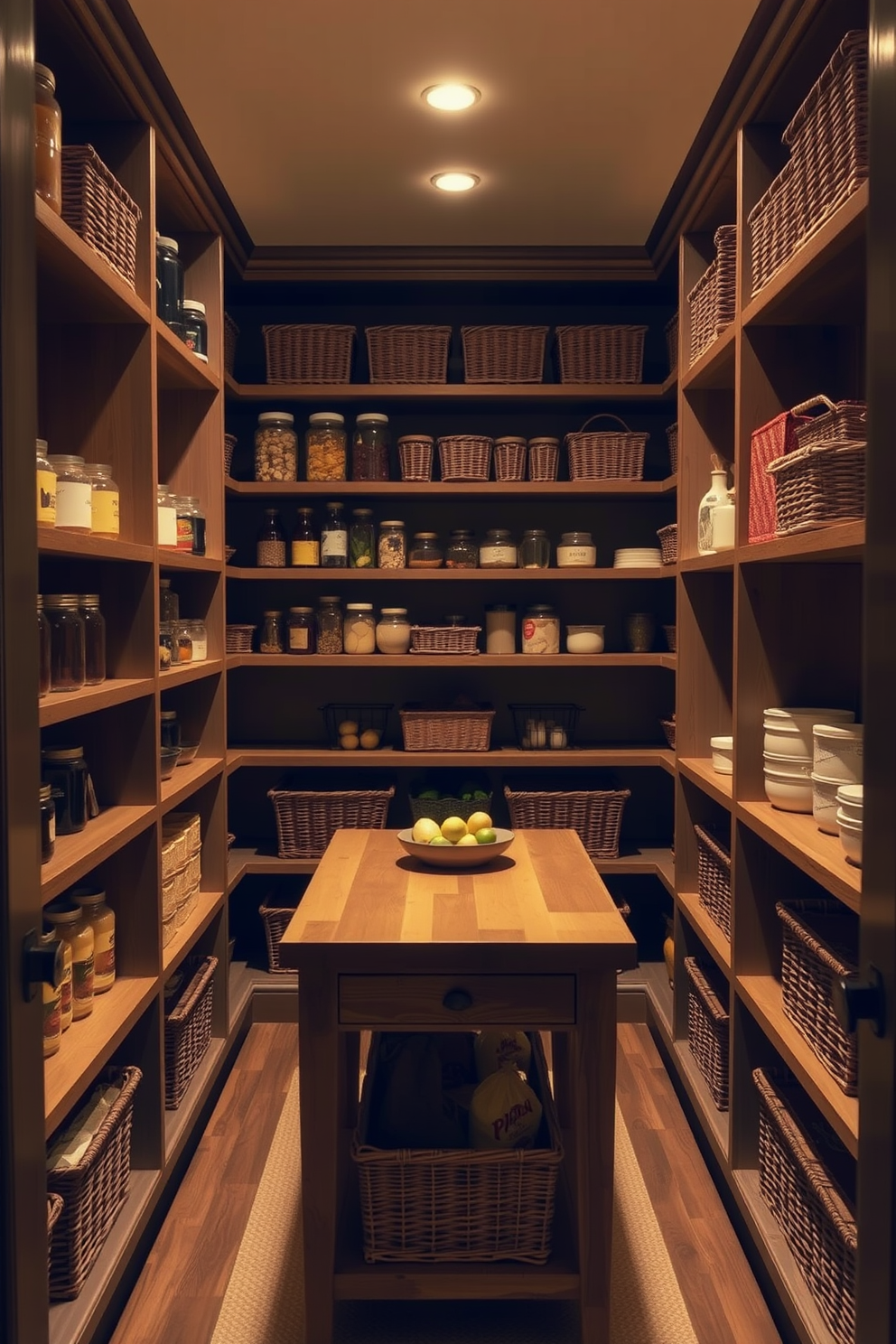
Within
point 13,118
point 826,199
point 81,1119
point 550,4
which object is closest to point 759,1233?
point 81,1119

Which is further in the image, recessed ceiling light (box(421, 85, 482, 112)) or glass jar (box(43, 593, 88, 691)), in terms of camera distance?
recessed ceiling light (box(421, 85, 482, 112))

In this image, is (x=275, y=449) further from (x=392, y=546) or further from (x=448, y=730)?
(x=448, y=730)

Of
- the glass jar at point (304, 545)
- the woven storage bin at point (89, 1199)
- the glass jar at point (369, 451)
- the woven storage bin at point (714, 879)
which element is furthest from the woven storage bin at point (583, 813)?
the woven storage bin at point (89, 1199)

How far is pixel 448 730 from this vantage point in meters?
3.65

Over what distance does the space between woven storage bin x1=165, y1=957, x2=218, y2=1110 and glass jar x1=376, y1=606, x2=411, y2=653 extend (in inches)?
47.2

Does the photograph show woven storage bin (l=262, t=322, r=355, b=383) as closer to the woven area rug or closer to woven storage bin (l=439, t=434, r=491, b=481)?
woven storage bin (l=439, t=434, r=491, b=481)

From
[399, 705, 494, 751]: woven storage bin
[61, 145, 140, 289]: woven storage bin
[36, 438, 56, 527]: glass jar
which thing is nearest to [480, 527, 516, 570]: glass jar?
[399, 705, 494, 751]: woven storage bin

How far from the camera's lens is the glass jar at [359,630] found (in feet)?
12.0

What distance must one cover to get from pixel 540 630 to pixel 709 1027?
1438mm

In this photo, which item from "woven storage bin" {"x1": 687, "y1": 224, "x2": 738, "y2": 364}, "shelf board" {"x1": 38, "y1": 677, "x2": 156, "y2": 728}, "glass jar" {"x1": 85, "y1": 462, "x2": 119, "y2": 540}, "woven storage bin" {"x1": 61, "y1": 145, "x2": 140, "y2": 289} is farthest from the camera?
"woven storage bin" {"x1": 687, "y1": 224, "x2": 738, "y2": 364}

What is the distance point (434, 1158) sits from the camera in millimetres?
1929

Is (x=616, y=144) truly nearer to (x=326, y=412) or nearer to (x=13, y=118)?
(x=326, y=412)

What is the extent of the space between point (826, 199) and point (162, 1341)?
7.92ft

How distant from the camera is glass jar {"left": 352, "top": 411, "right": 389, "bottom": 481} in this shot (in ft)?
11.9
